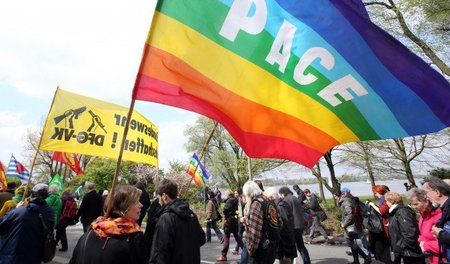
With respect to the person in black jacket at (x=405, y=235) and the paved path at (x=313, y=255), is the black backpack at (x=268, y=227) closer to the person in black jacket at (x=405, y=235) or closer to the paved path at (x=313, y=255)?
the person in black jacket at (x=405, y=235)

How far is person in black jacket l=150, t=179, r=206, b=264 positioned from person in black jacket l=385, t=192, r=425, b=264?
130 inches

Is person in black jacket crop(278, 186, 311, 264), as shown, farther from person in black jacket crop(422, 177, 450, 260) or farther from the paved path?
person in black jacket crop(422, 177, 450, 260)

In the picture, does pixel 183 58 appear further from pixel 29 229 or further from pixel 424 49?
pixel 424 49

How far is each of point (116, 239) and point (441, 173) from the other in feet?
64.0

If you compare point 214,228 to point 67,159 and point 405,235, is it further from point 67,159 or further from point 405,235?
point 405,235

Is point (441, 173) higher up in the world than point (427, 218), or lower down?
higher up

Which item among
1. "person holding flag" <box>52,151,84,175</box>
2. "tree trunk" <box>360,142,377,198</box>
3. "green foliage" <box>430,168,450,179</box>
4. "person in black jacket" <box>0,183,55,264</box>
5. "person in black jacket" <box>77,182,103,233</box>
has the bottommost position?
"person in black jacket" <box>0,183,55,264</box>

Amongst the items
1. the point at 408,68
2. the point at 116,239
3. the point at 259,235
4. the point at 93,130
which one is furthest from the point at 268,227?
the point at 93,130

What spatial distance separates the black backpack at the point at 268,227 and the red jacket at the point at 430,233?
1.83 metres

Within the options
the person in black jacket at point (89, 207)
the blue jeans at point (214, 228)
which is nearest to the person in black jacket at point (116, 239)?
the person in black jacket at point (89, 207)

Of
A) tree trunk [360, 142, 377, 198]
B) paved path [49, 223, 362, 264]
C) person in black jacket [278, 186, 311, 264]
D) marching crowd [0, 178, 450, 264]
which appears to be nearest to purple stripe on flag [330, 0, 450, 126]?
marching crowd [0, 178, 450, 264]

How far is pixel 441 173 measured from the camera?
59.0 feet

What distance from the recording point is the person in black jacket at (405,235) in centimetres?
520

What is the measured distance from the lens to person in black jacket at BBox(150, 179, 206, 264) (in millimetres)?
3430
